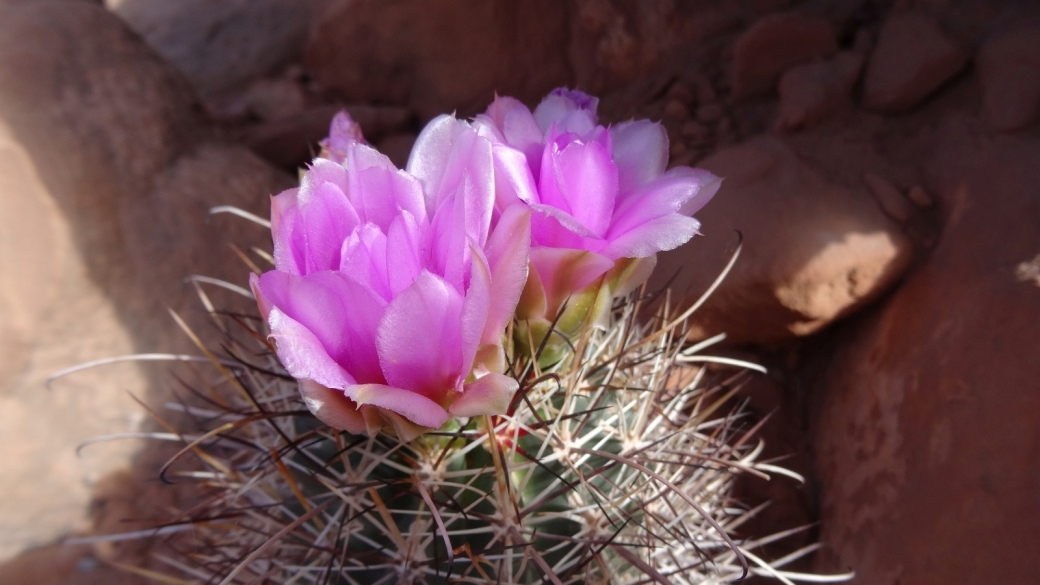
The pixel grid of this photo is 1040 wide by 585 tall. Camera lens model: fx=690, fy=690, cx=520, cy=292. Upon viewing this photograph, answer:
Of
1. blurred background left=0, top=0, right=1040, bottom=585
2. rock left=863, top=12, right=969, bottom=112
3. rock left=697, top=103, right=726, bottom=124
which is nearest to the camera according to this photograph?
blurred background left=0, top=0, right=1040, bottom=585

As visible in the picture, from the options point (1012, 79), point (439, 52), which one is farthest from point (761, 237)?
point (439, 52)

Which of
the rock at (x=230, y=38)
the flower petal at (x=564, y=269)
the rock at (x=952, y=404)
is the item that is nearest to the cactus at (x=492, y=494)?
the flower petal at (x=564, y=269)

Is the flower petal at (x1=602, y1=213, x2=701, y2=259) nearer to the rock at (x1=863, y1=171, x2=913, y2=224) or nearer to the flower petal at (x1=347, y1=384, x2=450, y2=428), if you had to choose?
the flower petal at (x1=347, y1=384, x2=450, y2=428)

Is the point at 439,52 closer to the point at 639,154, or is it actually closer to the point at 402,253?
the point at 639,154

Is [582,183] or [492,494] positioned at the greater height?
[582,183]

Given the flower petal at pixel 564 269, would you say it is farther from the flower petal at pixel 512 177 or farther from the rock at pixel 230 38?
the rock at pixel 230 38

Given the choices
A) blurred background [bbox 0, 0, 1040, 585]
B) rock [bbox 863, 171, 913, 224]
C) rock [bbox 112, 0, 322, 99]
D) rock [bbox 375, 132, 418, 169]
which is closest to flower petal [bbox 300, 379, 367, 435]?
blurred background [bbox 0, 0, 1040, 585]

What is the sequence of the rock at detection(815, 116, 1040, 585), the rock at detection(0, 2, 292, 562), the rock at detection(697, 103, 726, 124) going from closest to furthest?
1. the rock at detection(815, 116, 1040, 585)
2. the rock at detection(0, 2, 292, 562)
3. the rock at detection(697, 103, 726, 124)
